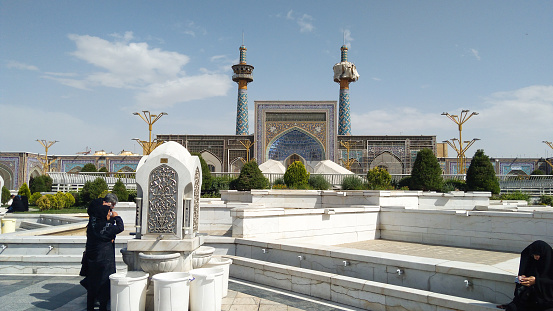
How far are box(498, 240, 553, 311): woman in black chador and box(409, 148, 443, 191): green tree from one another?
471 inches

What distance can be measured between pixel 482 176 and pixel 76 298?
46.8 ft

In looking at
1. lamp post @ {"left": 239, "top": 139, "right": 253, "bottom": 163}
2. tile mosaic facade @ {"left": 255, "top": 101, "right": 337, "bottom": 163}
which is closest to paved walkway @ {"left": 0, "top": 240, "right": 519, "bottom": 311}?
lamp post @ {"left": 239, "top": 139, "right": 253, "bottom": 163}

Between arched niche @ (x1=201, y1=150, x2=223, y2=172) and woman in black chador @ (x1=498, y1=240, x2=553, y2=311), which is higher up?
arched niche @ (x1=201, y1=150, x2=223, y2=172)

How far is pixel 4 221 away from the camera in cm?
813

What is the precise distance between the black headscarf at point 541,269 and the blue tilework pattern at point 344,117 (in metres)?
30.4

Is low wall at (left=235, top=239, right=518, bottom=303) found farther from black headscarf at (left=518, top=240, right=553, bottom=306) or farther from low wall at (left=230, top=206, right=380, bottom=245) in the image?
low wall at (left=230, top=206, right=380, bottom=245)

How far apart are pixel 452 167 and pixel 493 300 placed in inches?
1295

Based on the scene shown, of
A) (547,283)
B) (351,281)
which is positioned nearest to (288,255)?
(351,281)

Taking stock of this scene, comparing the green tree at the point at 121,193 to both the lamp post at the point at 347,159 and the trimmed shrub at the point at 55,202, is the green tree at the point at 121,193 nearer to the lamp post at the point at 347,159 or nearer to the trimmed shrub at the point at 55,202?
the trimmed shrub at the point at 55,202

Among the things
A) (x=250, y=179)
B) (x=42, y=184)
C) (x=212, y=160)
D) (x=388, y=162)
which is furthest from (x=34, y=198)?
(x=388, y=162)

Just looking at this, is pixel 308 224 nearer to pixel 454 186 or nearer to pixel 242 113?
pixel 454 186

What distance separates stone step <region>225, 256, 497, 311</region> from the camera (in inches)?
138

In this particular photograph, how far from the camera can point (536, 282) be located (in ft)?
9.91

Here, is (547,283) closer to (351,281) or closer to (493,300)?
(493,300)
